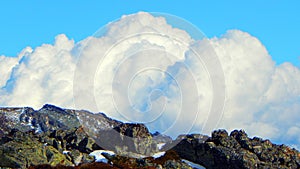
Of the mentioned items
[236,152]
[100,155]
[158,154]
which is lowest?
[100,155]

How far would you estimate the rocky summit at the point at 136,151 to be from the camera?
80.9 meters

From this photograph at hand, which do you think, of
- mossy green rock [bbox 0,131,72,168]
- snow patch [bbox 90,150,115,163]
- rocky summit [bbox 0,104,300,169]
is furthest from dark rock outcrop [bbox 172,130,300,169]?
mossy green rock [bbox 0,131,72,168]

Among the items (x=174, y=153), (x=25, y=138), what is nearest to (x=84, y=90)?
(x=25, y=138)

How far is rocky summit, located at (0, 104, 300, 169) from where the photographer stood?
8088 cm

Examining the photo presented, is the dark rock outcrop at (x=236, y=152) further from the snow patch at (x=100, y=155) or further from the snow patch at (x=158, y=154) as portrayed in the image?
the snow patch at (x=100, y=155)

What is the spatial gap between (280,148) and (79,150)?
85.2 ft

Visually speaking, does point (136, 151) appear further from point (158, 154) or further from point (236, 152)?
point (236, 152)

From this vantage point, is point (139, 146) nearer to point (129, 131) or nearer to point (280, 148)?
point (129, 131)

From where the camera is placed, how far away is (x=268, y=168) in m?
86.4

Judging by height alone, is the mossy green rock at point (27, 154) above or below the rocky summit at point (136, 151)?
below

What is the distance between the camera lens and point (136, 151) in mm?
94250

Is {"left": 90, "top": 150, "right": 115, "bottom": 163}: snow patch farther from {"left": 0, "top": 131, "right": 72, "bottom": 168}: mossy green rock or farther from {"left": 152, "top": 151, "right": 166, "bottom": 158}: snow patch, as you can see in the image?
{"left": 152, "top": 151, "right": 166, "bottom": 158}: snow patch

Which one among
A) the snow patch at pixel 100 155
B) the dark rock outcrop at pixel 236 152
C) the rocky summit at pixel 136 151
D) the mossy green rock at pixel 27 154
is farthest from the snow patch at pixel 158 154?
the mossy green rock at pixel 27 154

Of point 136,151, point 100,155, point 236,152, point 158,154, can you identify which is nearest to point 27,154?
point 100,155
